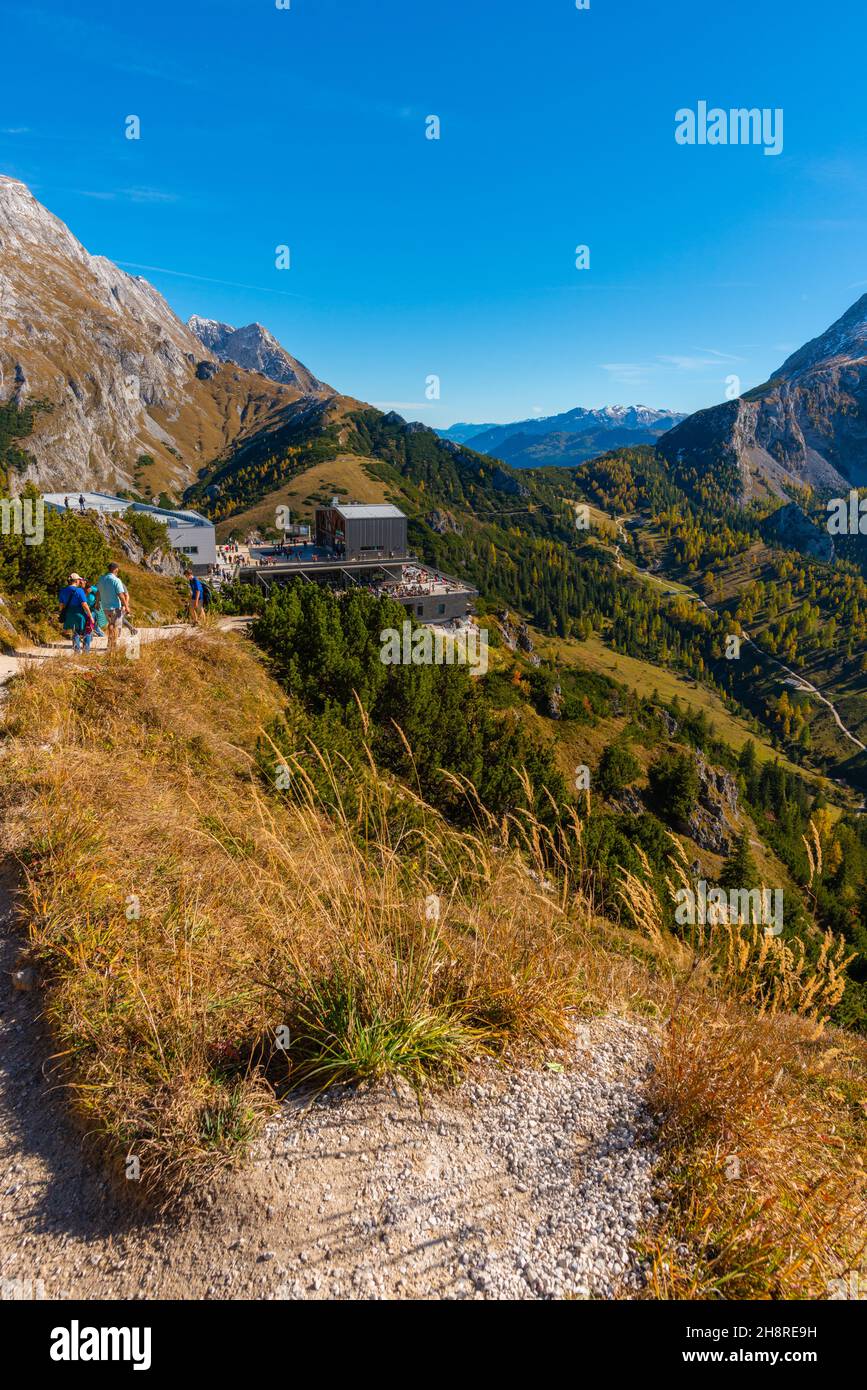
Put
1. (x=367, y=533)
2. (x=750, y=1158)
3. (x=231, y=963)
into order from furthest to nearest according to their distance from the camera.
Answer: (x=367, y=533) → (x=231, y=963) → (x=750, y=1158)

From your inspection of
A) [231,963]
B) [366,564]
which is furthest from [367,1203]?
[366,564]

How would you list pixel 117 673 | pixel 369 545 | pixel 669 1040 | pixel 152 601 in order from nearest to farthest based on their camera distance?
pixel 669 1040 < pixel 117 673 < pixel 152 601 < pixel 369 545

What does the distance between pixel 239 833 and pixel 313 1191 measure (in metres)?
4.12

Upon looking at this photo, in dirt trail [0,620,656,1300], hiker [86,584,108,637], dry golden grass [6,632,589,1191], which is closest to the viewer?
dirt trail [0,620,656,1300]

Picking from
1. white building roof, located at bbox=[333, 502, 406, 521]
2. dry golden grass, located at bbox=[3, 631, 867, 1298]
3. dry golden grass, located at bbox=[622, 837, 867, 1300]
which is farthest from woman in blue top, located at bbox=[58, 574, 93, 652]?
white building roof, located at bbox=[333, 502, 406, 521]

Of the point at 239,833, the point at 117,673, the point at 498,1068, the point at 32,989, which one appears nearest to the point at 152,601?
the point at 117,673

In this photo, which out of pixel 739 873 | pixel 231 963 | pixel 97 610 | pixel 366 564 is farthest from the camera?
pixel 366 564

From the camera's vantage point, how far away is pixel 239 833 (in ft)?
23.0

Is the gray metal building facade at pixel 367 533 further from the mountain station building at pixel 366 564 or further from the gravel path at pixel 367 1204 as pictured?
the gravel path at pixel 367 1204

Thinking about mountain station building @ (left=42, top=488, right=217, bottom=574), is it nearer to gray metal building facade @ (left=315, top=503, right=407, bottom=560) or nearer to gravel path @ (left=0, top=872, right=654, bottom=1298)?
gray metal building facade @ (left=315, top=503, right=407, bottom=560)

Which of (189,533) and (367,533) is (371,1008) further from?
(189,533)

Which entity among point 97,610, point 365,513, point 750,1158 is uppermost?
point 365,513

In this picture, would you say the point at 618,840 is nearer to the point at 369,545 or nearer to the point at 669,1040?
the point at 669,1040

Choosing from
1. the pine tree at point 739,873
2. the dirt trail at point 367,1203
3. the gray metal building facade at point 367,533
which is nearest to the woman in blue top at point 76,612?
the dirt trail at point 367,1203
